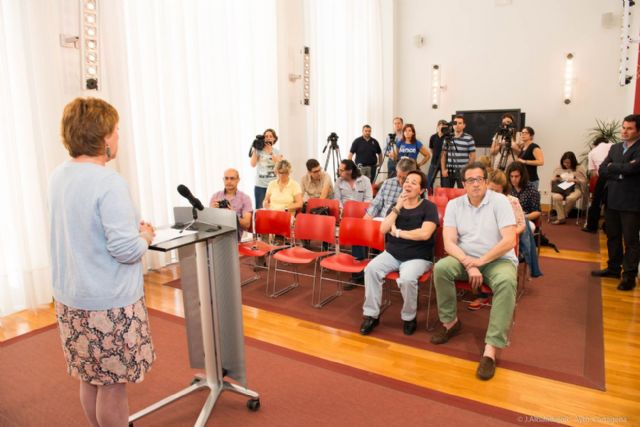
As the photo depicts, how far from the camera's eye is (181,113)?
212 inches

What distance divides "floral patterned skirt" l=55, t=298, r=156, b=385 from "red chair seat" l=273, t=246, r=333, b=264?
2.30 metres

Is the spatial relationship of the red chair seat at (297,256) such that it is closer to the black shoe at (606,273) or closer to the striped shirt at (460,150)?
the black shoe at (606,273)

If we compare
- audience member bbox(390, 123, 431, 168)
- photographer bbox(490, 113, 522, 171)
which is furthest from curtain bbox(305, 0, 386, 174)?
photographer bbox(490, 113, 522, 171)

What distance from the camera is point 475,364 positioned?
3068 millimetres

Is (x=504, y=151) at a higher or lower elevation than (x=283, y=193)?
higher

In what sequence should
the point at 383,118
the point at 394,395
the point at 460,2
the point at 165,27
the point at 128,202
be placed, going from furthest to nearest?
the point at 383,118, the point at 460,2, the point at 165,27, the point at 394,395, the point at 128,202

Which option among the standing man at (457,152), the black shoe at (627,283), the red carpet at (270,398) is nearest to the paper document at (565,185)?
the standing man at (457,152)

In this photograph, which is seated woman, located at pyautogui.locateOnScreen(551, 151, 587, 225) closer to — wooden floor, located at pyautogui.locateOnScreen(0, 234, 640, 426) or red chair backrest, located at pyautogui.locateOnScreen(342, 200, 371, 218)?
wooden floor, located at pyautogui.locateOnScreen(0, 234, 640, 426)

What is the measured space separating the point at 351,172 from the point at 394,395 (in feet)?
10.2

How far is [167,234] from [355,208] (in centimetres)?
309

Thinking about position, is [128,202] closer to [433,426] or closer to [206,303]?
[206,303]

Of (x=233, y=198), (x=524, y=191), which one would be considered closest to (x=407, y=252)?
(x=524, y=191)

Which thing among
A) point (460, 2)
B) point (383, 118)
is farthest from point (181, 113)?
point (460, 2)

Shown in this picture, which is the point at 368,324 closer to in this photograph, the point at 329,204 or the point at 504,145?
the point at 329,204
